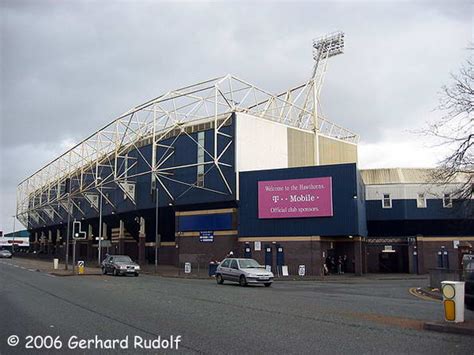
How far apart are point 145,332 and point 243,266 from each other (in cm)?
1738

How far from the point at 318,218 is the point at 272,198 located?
14.7 ft

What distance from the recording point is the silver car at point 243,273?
27.4m

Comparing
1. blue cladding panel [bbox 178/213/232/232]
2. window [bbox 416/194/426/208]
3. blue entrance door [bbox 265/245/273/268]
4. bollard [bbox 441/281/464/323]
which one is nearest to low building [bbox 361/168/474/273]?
window [bbox 416/194/426/208]

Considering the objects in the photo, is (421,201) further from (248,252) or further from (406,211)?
(248,252)

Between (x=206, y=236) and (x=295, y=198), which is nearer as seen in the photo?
(x=295, y=198)

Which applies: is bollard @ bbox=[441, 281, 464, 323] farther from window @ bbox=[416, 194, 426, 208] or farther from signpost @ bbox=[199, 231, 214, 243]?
window @ bbox=[416, 194, 426, 208]

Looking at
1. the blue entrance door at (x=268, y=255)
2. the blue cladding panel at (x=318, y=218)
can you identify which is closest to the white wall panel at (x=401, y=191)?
the blue cladding panel at (x=318, y=218)

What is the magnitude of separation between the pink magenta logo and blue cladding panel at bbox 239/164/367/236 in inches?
16.9

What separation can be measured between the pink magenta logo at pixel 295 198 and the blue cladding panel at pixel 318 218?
0.43 meters

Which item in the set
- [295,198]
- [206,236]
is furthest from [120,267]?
[295,198]

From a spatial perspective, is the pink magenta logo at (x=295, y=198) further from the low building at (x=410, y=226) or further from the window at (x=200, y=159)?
the low building at (x=410, y=226)

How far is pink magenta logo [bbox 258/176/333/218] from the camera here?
42531 mm

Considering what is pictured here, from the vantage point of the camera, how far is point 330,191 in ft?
139

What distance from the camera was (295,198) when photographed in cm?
4366
